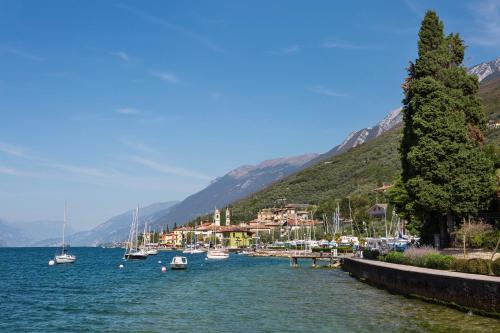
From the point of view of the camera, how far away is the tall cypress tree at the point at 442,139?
4741 cm

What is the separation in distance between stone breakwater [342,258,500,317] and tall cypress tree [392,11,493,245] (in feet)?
27.3

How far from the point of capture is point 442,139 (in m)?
48.1

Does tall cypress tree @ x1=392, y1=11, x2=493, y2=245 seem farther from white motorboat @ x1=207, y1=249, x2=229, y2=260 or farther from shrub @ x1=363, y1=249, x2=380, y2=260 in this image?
white motorboat @ x1=207, y1=249, x2=229, y2=260

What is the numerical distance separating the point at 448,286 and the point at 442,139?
64.0ft

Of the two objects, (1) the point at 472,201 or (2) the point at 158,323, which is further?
(1) the point at 472,201

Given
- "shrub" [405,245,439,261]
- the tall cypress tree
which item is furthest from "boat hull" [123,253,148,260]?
"shrub" [405,245,439,261]

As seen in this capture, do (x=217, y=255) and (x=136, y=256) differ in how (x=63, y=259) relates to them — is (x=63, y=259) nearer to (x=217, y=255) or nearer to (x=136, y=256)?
(x=136, y=256)

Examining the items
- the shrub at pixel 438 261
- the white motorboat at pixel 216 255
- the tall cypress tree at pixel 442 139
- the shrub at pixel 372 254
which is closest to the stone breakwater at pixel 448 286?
the shrub at pixel 438 261

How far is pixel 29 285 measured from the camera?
199ft

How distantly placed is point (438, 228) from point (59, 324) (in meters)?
37.5

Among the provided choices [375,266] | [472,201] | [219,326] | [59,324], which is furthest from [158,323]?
[472,201]

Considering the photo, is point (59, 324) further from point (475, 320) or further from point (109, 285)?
point (109, 285)

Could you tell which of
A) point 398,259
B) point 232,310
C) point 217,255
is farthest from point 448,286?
point 217,255

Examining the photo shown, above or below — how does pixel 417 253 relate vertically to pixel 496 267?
above
